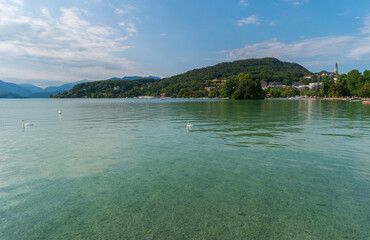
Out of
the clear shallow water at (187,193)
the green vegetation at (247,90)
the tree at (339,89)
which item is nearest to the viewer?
the clear shallow water at (187,193)

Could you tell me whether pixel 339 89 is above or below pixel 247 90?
below

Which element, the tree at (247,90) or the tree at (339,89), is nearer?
the tree at (247,90)

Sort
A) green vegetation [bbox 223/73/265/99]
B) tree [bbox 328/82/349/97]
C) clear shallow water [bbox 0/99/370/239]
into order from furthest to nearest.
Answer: tree [bbox 328/82/349/97], green vegetation [bbox 223/73/265/99], clear shallow water [bbox 0/99/370/239]

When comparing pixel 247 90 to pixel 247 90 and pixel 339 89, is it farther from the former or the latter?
pixel 339 89

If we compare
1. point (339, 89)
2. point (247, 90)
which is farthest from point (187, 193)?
point (339, 89)

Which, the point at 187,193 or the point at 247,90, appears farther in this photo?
the point at 247,90

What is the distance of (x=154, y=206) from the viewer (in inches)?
255

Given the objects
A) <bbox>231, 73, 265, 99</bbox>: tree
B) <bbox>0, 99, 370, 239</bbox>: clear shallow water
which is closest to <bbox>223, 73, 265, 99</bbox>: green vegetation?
<bbox>231, 73, 265, 99</bbox>: tree

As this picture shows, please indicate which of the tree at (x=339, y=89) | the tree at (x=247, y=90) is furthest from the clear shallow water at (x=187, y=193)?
the tree at (x=339, y=89)

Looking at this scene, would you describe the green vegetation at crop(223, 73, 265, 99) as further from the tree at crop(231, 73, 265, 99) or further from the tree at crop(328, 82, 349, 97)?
the tree at crop(328, 82, 349, 97)

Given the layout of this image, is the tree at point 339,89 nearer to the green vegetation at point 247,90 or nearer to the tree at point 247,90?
the green vegetation at point 247,90

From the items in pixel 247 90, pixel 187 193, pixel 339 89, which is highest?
pixel 247 90

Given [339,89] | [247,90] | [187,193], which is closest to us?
[187,193]

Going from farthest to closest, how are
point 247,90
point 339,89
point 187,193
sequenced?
point 339,89, point 247,90, point 187,193
